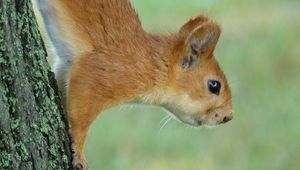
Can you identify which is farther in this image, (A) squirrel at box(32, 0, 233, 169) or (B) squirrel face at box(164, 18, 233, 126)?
(B) squirrel face at box(164, 18, 233, 126)

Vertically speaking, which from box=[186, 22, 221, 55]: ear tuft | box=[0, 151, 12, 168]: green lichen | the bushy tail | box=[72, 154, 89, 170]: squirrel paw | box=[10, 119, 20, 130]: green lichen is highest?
box=[186, 22, 221, 55]: ear tuft

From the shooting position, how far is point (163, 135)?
863cm

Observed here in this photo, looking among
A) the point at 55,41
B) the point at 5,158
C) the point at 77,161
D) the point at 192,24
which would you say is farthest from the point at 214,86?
the point at 5,158

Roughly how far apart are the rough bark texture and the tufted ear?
119 centimetres

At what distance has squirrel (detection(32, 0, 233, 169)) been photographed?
505 centimetres

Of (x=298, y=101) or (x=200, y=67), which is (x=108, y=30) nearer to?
(x=200, y=67)

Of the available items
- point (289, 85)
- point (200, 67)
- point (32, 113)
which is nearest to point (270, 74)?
point (289, 85)

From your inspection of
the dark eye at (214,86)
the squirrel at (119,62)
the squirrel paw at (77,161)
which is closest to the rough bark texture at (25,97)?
the squirrel paw at (77,161)

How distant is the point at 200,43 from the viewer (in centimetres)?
581

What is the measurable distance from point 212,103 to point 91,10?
1.06 metres

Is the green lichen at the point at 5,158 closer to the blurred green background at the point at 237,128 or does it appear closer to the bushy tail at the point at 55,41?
the bushy tail at the point at 55,41

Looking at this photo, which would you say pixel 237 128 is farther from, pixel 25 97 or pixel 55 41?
pixel 25 97

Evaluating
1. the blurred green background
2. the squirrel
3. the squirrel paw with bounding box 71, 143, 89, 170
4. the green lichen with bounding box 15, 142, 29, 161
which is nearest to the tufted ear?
the squirrel

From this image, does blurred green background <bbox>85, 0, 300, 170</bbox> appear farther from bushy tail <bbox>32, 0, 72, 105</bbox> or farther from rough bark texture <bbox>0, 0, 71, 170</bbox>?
rough bark texture <bbox>0, 0, 71, 170</bbox>
